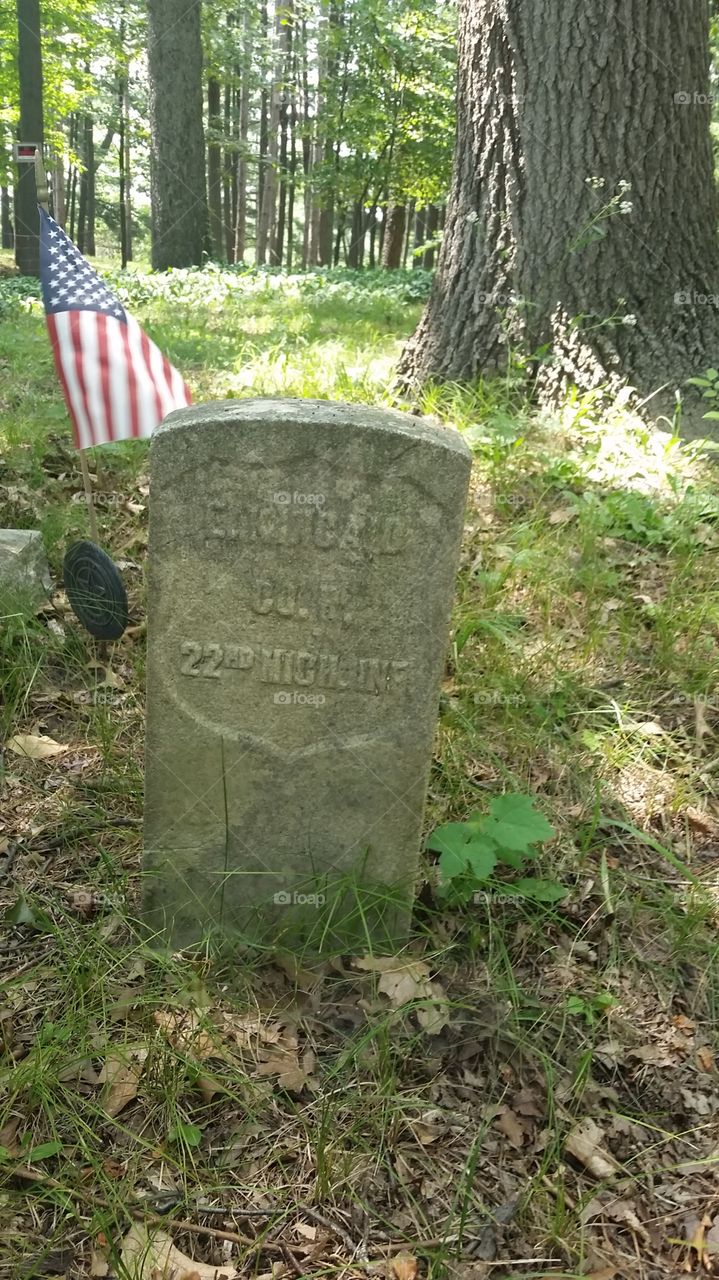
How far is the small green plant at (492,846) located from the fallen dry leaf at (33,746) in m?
1.51

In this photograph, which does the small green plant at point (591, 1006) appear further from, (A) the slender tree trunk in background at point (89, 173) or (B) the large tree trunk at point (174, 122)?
(A) the slender tree trunk in background at point (89, 173)

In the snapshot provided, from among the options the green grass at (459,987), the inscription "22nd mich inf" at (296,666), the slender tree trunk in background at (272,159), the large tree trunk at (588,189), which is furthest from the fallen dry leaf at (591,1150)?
the slender tree trunk in background at (272,159)

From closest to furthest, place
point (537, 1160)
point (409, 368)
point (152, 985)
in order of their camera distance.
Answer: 1. point (537, 1160)
2. point (152, 985)
3. point (409, 368)

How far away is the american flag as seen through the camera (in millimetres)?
3160

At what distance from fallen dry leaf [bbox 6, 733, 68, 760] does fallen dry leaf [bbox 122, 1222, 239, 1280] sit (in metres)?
1.74

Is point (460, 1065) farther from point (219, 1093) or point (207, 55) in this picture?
point (207, 55)

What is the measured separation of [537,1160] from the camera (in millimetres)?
2031

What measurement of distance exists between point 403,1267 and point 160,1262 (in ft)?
1.66

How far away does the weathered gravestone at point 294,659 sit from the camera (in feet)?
6.95

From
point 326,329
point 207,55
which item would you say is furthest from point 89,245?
point 326,329

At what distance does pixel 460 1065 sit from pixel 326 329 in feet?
22.7

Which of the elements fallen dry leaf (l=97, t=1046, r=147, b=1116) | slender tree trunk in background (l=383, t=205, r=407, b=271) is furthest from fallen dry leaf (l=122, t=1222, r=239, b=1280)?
slender tree trunk in background (l=383, t=205, r=407, b=271)

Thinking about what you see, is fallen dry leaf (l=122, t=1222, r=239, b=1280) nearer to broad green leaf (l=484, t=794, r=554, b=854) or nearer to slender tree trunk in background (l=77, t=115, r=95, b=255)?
broad green leaf (l=484, t=794, r=554, b=854)

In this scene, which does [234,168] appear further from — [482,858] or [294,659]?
[482,858]
